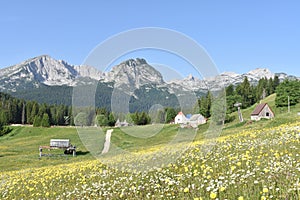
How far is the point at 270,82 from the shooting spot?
139875 mm

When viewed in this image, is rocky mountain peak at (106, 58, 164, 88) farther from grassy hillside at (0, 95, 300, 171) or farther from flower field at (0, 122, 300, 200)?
flower field at (0, 122, 300, 200)

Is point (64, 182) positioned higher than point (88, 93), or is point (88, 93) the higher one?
point (88, 93)

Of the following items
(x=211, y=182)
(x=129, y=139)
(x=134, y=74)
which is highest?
(x=134, y=74)

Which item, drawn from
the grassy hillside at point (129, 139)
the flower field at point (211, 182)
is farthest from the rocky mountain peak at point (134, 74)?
the flower field at point (211, 182)

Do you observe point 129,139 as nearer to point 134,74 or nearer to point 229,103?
point 134,74

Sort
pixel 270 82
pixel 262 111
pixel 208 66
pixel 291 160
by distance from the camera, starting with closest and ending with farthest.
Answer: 1. pixel 291 160
2. pixel 208 66
3. pixel 262 111
4. pixel 270 82

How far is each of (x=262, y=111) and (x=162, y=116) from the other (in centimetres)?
6956

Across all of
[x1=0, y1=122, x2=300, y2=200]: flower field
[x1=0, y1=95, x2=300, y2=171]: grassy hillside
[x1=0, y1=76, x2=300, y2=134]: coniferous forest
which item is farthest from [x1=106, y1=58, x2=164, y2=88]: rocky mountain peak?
[x1=0, y1=76, x2=300, y2=134]: coniferous forest

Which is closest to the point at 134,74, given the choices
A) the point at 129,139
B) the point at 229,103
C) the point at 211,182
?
the point at 211,182

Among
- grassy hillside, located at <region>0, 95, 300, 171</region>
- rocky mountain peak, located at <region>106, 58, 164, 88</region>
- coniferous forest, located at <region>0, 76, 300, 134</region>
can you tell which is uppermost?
coniferous forest, located at <region>0, 76, 300, 134</region>

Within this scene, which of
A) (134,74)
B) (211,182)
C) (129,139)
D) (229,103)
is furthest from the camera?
(229,103)

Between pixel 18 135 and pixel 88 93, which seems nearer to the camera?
pixel 88 93

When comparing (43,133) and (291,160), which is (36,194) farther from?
(43,133)

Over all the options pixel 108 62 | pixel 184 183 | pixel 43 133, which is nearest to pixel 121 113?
pixel 108 62
